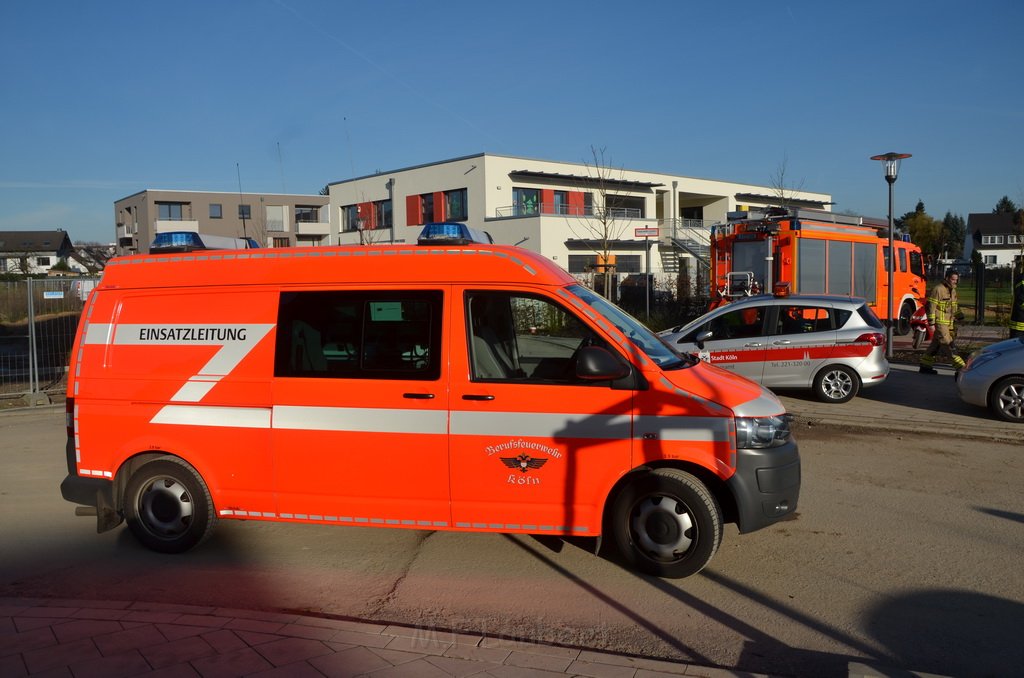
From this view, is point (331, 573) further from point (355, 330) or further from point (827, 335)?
point (827, 335)

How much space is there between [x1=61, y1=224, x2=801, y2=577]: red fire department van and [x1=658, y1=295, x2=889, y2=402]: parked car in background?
6.35 m

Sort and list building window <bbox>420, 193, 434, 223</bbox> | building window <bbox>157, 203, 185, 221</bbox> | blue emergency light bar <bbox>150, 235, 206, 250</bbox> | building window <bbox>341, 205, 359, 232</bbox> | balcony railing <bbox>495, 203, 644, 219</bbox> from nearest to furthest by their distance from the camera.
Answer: blue emergency light bar <bbox>150, 235, 206, 250</bbox> → balcony railing <bbox>495, 203, 644, 219</bbox> → building window <bbox>420, 193, 434, 223</bbox> → building window <bbox>341, 205, 359, 232</bbox> → building window <bbox>157, 203, 185, 221</bbox>

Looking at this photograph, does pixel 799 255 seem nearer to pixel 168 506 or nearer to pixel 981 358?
pixel 981 358

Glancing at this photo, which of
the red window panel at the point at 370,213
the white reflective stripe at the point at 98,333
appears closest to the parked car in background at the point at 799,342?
the white reflective stripe at the point at 98,333

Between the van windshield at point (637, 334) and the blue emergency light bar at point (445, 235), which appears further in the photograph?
the blue emergency light bar at point (445, 235)

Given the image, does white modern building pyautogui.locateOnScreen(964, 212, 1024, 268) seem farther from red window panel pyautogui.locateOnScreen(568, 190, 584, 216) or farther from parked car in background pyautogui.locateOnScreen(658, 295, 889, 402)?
parked car in background pyautogui.locateOnScreen(658, 295, 889, 402)

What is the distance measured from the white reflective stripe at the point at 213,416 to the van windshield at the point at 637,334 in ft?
7.70

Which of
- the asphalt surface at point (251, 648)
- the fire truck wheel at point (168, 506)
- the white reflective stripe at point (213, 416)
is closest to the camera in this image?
the asphalt surface at point (251, 648)

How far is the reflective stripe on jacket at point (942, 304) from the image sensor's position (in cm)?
1489

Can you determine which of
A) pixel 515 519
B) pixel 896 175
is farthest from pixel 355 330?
pixel 896 175

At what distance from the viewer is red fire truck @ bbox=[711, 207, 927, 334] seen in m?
18.0

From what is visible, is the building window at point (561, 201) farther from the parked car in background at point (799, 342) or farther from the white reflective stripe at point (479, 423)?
the white reflective stripe at point (479, 423)

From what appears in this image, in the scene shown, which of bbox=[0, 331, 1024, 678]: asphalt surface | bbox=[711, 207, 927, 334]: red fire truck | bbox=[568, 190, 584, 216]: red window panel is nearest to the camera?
bbox=[0, 331, 1024, 678]: asphalt surface

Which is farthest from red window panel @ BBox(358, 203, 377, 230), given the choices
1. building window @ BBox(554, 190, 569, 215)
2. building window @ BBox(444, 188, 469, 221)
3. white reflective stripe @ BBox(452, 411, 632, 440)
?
white reflective stripe @ BBox(452, 411, 632, 440)
